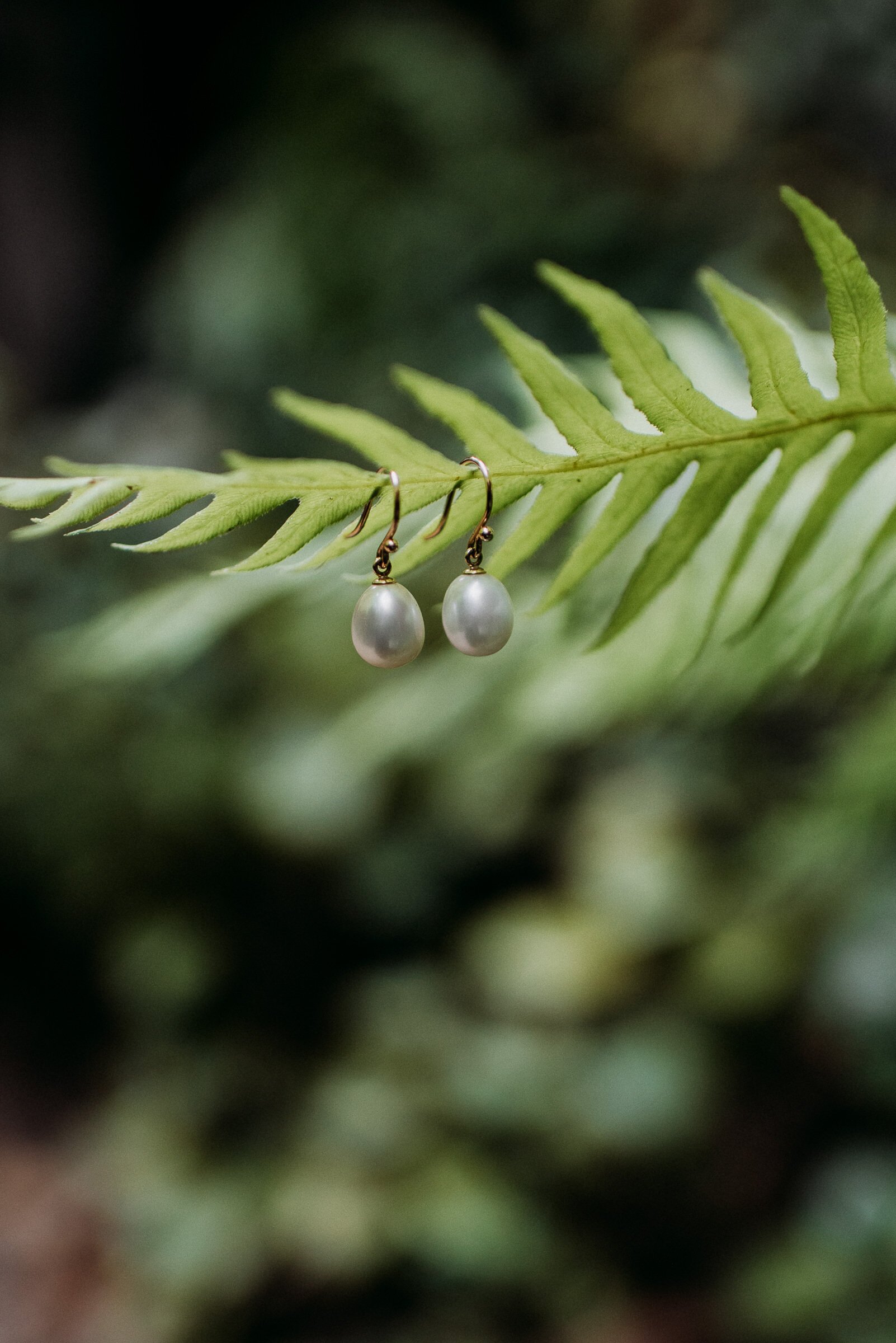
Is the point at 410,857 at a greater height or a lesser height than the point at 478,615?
greater

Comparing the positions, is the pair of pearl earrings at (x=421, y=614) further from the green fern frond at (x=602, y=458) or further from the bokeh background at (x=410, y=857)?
the bokeh background at (x=410, y=857)

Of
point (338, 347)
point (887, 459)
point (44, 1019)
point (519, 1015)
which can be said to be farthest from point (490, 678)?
point (44, 1019)

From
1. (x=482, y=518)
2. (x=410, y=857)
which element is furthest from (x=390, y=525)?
(x=410, y=857)

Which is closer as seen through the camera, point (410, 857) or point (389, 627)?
point (389, 627)

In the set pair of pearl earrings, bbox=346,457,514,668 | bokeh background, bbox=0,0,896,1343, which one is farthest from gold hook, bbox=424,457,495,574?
bokeh background, bbox=0,0,896,1343

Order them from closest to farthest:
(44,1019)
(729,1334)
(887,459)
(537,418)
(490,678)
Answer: (887,459)
(537,418)
(490,678)
(729,1334)
(44,1019)

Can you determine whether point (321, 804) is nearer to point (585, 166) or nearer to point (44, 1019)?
point (44, 1019)

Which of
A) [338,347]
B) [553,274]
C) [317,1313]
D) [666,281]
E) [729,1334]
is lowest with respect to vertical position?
[729,1334]

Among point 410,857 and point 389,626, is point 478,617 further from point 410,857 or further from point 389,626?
point 410,857
